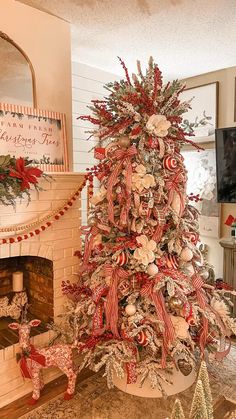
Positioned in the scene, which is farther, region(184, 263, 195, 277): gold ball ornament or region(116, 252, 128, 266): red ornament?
region(184, 263, 195, 277): gold ball ornament

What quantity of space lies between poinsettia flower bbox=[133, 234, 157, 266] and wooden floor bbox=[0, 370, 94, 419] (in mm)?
1063

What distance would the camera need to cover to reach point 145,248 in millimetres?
1898

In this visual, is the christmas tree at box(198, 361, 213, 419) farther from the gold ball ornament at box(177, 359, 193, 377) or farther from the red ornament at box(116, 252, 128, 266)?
the gold ball ornament at box(177, 359, 193, 377)

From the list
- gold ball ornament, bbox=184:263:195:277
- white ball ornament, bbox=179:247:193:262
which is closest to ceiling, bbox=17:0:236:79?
white ball ornament, bbox=179:247:193:262

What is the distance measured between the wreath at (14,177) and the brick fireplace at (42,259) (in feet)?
0.47

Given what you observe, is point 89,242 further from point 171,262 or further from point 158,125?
point 158,125

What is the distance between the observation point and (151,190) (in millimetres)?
1941

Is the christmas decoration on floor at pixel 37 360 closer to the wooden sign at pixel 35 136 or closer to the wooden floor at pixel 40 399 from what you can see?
the wooden floor at pixel 40 399

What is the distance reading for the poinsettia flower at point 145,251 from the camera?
6.18ft

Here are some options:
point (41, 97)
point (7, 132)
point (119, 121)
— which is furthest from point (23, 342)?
point (41, 97)

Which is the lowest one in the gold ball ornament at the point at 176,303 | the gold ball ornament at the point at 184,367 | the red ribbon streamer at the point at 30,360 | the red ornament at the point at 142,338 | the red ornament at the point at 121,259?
the gold ball ornament at the point at 184,367

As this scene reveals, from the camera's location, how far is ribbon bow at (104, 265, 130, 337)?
1917 millimetres

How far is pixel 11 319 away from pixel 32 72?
182cm

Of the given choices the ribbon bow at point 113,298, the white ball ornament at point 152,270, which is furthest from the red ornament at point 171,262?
the ribbon bow at point 113,298
